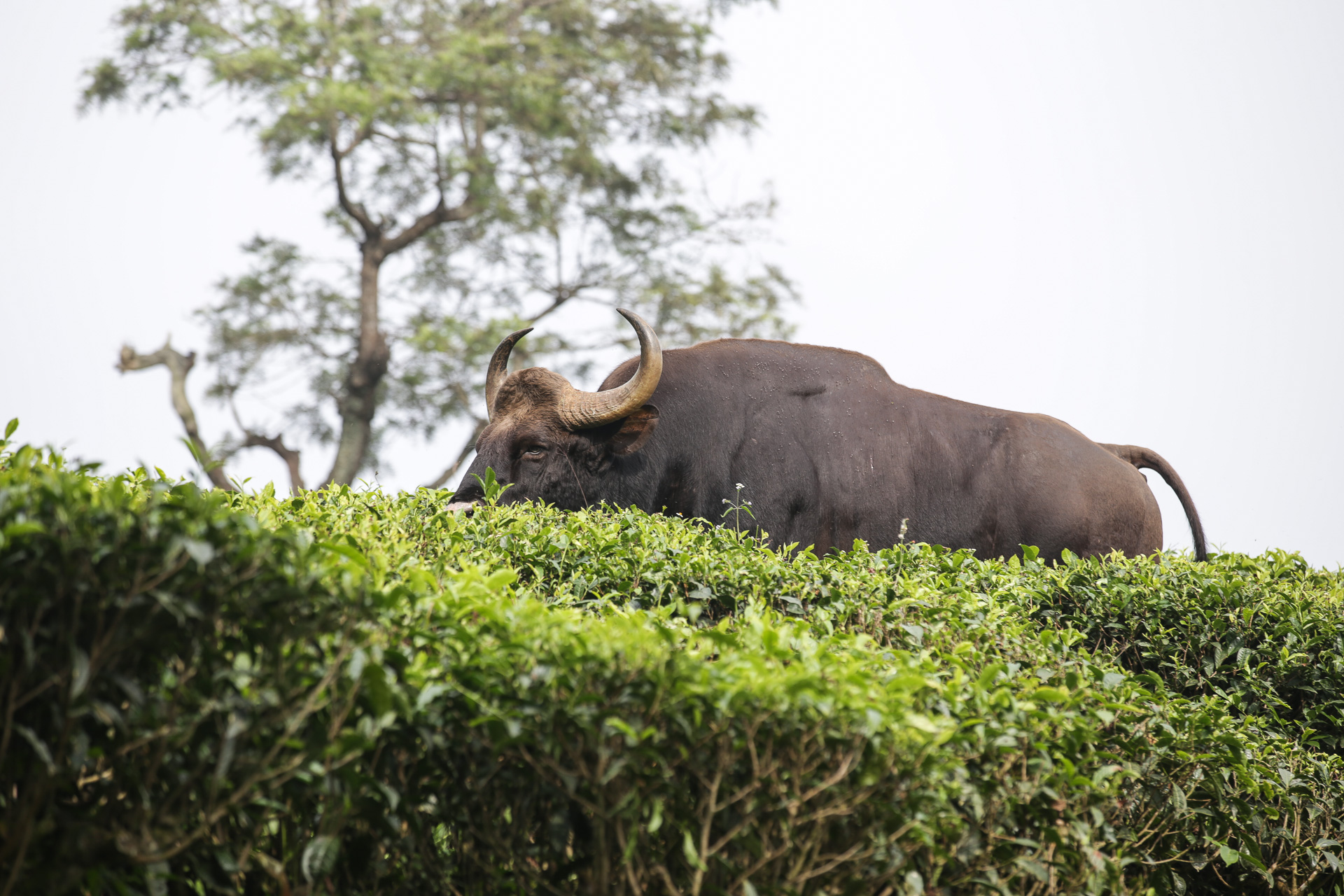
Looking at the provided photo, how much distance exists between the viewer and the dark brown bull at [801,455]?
7098 millimetres

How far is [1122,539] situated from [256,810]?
702 cm

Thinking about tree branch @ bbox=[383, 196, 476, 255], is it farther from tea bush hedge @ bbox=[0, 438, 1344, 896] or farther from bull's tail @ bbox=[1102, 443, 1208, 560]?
tea bush hedge @ bbox=[0, 438, 1344, 896]

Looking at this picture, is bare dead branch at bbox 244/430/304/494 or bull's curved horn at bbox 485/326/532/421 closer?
bull's curved horn at bbox 485/326/532/421

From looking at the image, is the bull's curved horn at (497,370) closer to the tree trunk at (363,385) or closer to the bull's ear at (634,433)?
the bull's ear at (634,433)

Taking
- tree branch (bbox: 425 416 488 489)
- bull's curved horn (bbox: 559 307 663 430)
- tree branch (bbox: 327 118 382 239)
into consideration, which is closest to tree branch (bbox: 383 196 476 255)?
tree branch (bbox: 327 118 382 239)

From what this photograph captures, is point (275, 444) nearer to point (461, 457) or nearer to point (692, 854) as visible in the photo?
point (461, 457)

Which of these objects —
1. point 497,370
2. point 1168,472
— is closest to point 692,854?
point 497,370

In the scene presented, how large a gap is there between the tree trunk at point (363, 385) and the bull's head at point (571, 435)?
13.4 meters

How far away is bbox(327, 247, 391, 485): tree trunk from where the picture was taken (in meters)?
19.9

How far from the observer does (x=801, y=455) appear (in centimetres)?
718

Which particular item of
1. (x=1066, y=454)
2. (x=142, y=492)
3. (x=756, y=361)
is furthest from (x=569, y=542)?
(x=1066, y=454)

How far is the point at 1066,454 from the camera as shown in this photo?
7891 mm

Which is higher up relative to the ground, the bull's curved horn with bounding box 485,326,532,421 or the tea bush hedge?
the bull's curved horn with bounding box 485,326,532,421

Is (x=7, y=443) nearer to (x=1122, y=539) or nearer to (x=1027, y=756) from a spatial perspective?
(x=1027, y=756)
